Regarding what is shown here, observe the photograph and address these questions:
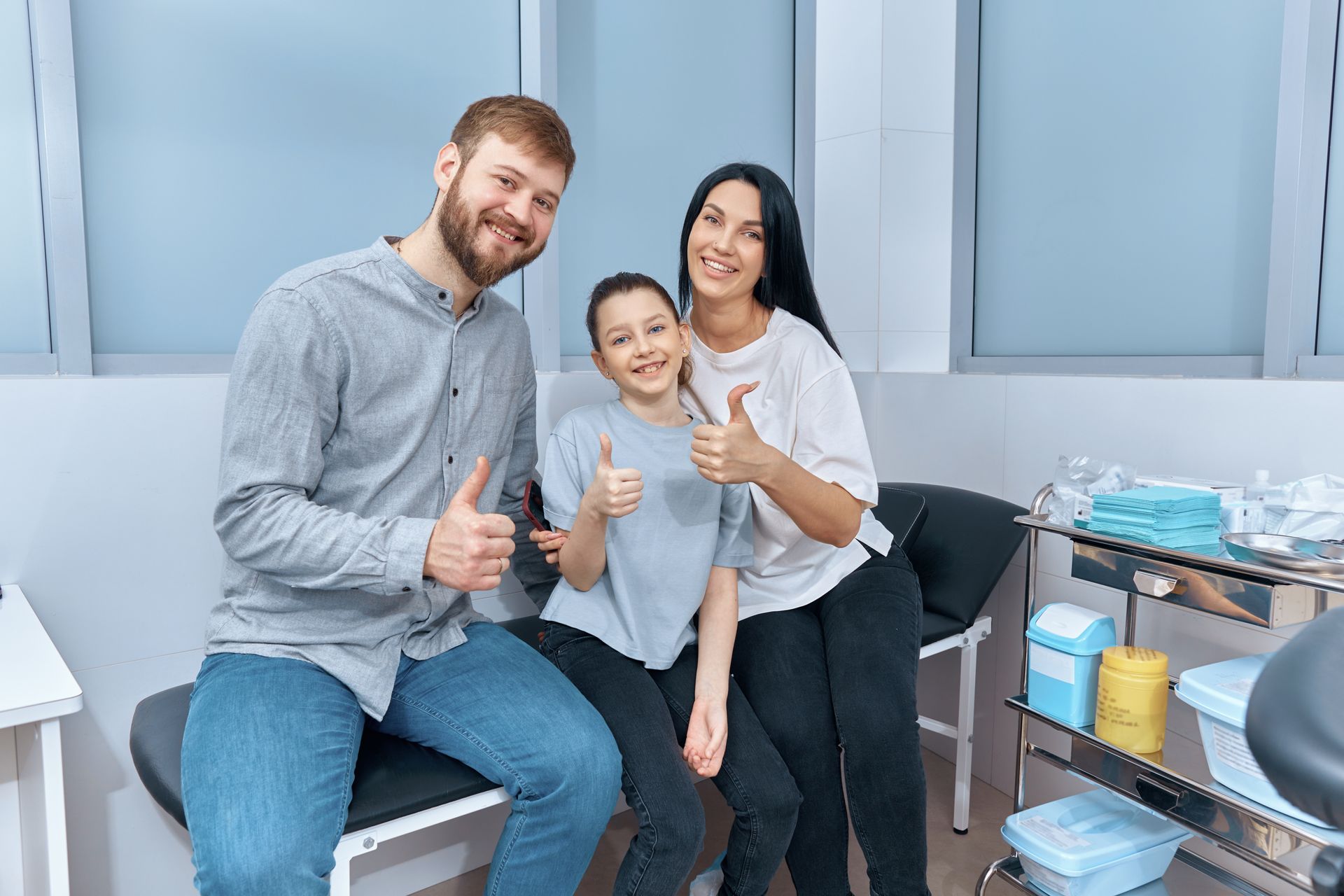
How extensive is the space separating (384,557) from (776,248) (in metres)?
1.06

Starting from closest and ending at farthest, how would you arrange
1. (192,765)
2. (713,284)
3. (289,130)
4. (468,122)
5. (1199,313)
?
1. (192,765)
2. (468,122)
3. (713,284)
4. (289,130)
5. (1199,313)

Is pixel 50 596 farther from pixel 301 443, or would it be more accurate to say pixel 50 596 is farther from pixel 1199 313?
pixel 1199 313

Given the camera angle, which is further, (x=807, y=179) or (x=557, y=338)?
(x=807, y=179)

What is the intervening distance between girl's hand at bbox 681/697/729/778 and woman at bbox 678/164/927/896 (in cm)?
15

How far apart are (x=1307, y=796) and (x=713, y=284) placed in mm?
1470

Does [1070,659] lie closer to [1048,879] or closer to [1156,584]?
[1156,584]

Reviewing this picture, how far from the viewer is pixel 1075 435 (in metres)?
2.15

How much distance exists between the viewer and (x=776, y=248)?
6.11 ft

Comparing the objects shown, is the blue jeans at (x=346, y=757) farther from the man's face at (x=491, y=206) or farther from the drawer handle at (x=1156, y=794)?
the drawer handle at (x=1156, y=794)

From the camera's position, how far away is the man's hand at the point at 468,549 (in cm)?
124

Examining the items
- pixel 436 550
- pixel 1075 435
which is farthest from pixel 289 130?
pixel 1075 435

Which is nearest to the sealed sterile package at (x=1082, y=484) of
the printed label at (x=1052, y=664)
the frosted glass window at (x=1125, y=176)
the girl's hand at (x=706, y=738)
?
the printed label at (x=1052, y=664)

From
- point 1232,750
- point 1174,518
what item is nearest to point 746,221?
point 1174,518

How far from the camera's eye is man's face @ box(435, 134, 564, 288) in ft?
4.78
